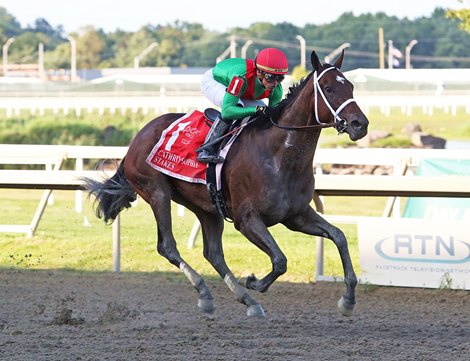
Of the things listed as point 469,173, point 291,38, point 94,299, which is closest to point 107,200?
point 94,299

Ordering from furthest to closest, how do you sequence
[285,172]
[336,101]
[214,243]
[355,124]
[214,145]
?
1. [214,243]
2. [214,145]
3. [285,172]
4. [336,101]
5. [355,124]

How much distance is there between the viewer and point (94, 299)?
7383 millimetres

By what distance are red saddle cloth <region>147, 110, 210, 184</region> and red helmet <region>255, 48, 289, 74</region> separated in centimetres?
71

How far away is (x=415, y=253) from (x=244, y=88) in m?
2.24

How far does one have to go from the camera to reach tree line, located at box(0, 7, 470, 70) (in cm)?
7975

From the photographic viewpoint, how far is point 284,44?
269 feet

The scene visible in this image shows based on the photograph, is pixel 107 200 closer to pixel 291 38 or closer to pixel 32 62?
pixel 32 62

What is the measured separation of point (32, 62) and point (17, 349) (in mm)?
82788

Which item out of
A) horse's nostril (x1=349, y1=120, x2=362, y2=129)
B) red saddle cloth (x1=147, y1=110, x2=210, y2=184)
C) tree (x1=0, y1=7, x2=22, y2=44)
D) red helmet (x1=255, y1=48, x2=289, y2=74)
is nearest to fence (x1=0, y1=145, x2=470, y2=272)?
red saddle cloth (x1=147, y1=110, x2=210, y2=184)

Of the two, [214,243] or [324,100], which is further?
[214,243]

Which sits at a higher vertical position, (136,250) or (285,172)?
(285,172)

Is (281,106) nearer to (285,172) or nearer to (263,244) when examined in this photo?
(285,172)

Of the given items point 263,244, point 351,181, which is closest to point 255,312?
point 263,244

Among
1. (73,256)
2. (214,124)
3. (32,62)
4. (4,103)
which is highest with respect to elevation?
(214,124)
